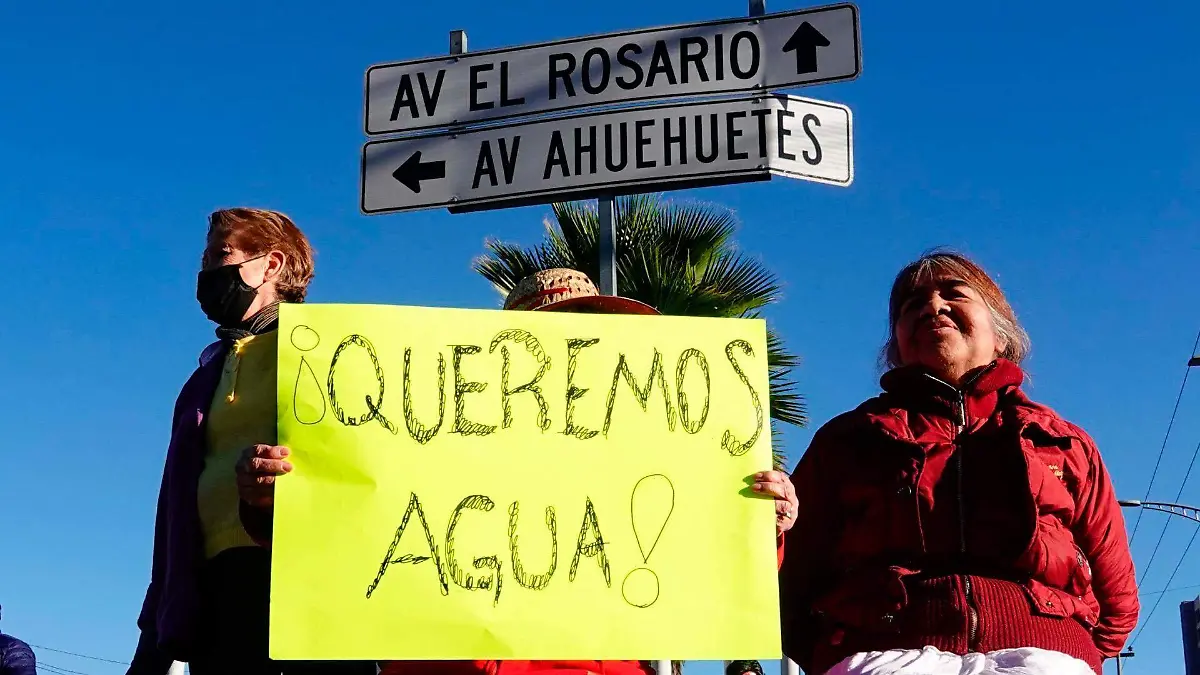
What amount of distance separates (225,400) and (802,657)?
1397 mm

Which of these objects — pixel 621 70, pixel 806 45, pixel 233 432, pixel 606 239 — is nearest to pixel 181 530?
pixel 233 432

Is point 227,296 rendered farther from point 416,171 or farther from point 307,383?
point 416,171

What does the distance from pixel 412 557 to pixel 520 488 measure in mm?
245

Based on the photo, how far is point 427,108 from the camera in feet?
13.3

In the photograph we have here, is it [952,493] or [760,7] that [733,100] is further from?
[952,493]

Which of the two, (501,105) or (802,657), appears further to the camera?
(501,105)

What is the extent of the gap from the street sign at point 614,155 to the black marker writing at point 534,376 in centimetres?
120

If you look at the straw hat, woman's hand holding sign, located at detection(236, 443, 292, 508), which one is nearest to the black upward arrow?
the straw hat

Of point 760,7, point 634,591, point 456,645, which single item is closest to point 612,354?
point 634,591

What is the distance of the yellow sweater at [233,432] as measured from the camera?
2.95m

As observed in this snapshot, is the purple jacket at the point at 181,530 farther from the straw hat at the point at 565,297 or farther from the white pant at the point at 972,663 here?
the white pant at the point at 972,663

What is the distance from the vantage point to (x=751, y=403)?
2.77m

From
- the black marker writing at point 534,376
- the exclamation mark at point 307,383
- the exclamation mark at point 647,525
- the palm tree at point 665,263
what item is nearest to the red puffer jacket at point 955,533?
the exclamation mark at point 647,525

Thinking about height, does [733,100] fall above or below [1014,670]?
above
